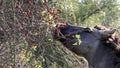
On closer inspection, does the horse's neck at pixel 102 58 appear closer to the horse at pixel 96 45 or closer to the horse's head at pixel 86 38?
the horse at pixel 96 45

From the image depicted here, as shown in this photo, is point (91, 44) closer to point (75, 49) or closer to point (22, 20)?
point (75, 49)

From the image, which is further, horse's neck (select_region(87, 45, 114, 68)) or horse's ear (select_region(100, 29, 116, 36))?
horse's neck (select_region(87, 45, 114, 68))

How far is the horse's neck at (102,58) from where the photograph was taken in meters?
6.77

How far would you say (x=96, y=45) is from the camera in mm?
6699

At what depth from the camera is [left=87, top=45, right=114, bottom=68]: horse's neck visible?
6773mm

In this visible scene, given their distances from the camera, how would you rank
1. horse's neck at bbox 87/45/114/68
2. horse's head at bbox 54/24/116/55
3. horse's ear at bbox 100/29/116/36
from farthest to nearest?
horse's neck at bbox 87/45/114/68 → horse's head at bbox 54/24/116/55 → horse's ear at bbox 100/29/116/36

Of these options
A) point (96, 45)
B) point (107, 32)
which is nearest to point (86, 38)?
point (96, 45)

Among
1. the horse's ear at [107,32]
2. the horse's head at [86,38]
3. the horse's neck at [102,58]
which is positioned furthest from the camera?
the horse's neck at [102,58]

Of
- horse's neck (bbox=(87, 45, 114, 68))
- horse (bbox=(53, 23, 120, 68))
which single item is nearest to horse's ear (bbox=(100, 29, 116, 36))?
horse (bbox=(53, 23, 120, 68))

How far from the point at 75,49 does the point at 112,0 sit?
31.5ft

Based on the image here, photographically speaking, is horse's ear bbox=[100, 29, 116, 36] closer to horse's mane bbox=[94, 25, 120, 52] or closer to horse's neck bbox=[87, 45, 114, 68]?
horse's mane bbox=[94, 25, 120, 52]

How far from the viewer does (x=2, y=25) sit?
4.12 meters

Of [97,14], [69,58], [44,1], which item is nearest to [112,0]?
[97,14]

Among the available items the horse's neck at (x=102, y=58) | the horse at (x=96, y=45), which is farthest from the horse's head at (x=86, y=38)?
the horse's neck at (x=102, y=58)
